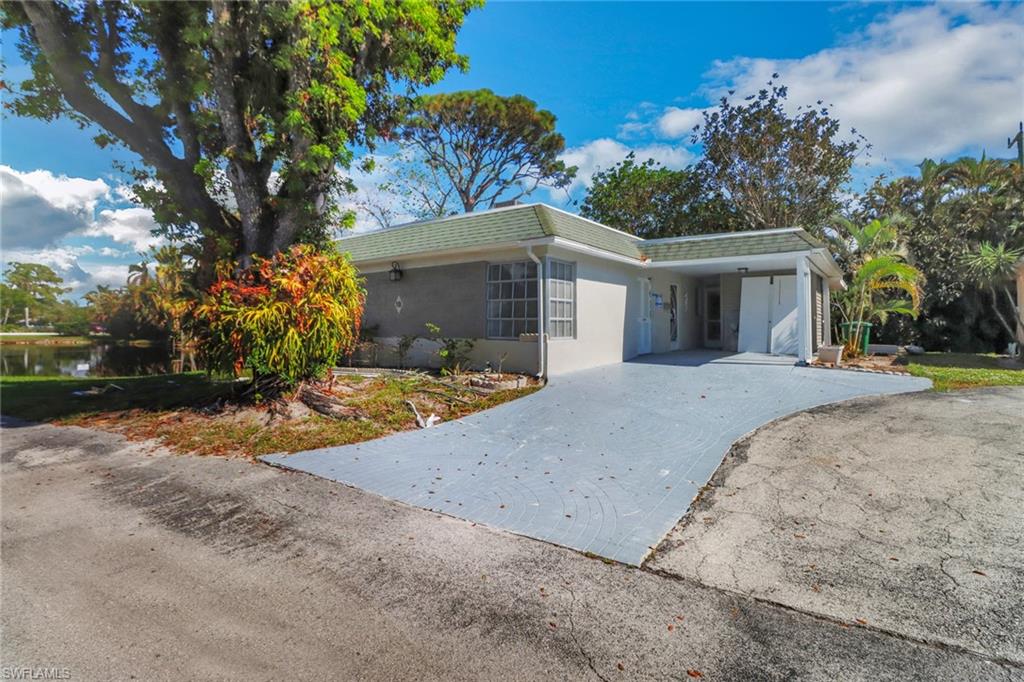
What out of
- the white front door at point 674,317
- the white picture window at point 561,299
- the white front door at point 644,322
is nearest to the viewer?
the white picture window at point 561,299

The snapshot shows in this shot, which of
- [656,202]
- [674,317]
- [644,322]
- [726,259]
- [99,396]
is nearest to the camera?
[99,396]

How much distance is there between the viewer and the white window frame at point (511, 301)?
1030 centimetres

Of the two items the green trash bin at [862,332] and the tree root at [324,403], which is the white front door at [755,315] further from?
the tree root at [324,403]

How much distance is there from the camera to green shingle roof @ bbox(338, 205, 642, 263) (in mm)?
10070

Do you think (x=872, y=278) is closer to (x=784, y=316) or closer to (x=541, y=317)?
(x=784, y=316)

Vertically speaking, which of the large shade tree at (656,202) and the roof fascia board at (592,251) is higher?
the large shade tree at (656,202)

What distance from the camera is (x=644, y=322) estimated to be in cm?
1347

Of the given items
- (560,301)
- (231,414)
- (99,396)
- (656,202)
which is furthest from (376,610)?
(656,202)

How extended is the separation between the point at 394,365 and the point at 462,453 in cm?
735

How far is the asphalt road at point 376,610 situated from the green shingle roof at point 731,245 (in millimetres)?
9933

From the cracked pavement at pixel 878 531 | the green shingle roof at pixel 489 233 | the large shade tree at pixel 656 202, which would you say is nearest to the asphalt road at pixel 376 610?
the cracked pavement at pixel 878 531

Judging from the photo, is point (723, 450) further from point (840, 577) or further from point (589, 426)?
point (840, 577)

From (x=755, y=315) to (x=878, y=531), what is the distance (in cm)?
1104

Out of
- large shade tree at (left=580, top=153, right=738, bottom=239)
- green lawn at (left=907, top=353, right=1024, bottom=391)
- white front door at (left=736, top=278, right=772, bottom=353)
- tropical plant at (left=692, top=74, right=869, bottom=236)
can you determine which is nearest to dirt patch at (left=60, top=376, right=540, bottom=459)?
white front door at (left=736, top=278, right=772, bottom=353)
